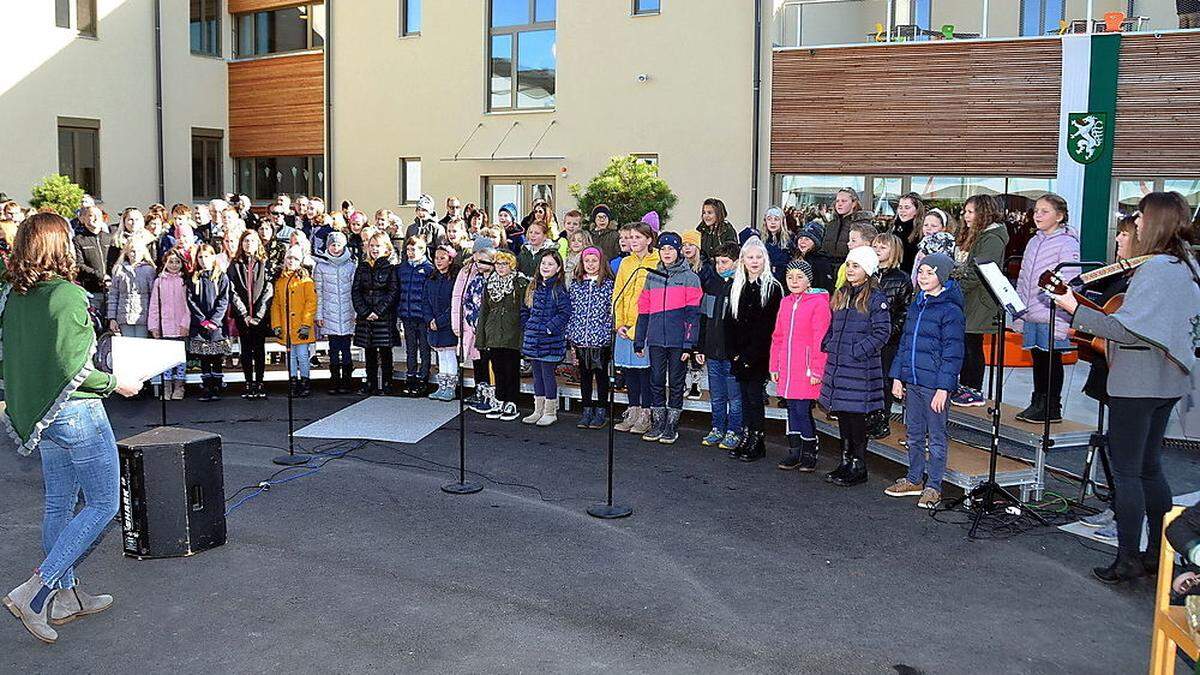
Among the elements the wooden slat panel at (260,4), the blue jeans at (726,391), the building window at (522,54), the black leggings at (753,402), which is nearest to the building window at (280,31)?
the wooden slat panel at (260,4)

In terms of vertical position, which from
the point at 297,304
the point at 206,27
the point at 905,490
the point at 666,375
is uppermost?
the point at 206,27

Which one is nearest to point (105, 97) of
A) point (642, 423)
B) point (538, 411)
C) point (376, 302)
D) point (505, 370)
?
point (376, 302)

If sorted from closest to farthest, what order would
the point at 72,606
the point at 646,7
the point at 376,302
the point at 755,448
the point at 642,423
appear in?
the point at 72,606
the point at 755,448
the point at 642,423
the point at 376,302
the point at 646,7

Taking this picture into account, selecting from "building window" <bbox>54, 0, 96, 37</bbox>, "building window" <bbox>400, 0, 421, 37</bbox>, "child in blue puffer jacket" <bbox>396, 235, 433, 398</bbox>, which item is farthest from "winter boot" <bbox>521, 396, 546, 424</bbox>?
"building window" <bbox>54, 0, 96, 37</bbox>

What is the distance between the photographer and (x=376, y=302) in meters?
12.0

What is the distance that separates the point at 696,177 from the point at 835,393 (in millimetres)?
11868

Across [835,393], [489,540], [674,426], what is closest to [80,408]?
[489,540]

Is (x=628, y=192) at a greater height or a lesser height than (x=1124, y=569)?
greater

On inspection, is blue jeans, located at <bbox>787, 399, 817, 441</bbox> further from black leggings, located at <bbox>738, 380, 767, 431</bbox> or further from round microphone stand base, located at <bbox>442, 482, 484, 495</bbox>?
round microphone stand base, located at <bbox>442, 482, 484, 495</bbox>

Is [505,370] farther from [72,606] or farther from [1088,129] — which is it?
[1088,129]

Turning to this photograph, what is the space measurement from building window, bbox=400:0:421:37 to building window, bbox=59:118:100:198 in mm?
6698

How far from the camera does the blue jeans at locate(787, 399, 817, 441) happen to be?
8953 mm

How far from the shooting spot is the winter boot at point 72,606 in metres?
5.69

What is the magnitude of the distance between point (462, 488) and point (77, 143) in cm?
1766
